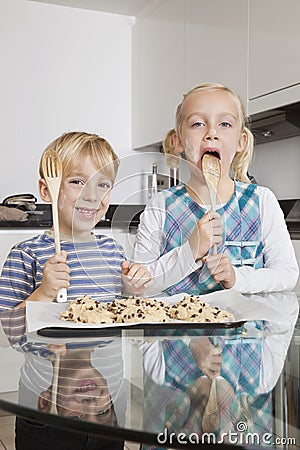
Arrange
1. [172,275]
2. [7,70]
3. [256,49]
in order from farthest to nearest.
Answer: [7,70] → [256,49] → [172,275]

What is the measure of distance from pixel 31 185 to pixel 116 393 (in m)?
3.45

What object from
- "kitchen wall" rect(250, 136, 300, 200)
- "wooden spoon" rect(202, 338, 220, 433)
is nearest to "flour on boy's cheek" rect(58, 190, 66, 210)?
"wooden spoon" rect(202, 338, 220, 433)

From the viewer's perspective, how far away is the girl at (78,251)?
1.06 m

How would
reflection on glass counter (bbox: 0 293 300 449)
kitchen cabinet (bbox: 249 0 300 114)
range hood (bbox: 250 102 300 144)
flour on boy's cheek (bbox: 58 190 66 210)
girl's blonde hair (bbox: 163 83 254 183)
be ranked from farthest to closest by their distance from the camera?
range hood (bbox: 250 102 300 144) → kitchen cabinet (bbox: 249 0 300 114) → girl's blonde hair (bbox: 163 83 254 183) → flour on boy's cheek (bbox: 58 190 66 210) → reflection on glass counter (bbox: 0 293 300 449)

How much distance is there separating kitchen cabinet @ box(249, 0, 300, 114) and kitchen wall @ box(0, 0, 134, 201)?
151 centimetres

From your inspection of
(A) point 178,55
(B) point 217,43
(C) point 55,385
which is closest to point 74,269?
(C) point 55,385

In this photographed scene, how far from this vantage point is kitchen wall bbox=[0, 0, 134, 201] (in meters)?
3.85

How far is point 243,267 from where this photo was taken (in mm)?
1268

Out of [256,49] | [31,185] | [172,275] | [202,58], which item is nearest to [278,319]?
[172,275]

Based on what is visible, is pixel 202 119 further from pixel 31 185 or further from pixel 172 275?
pixel 31 185

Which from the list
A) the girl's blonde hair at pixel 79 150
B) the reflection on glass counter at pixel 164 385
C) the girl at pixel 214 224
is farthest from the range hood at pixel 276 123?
the reflection on glass counter at pixel 164 385

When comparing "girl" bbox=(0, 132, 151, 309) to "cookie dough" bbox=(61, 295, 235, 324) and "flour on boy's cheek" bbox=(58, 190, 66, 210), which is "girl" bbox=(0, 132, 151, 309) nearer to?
"flour on boy's cheek" bbox=(58, 190, 66, 210)

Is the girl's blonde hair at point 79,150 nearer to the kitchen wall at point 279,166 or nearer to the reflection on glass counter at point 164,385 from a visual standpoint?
the reflection on glass counter at point 164,385

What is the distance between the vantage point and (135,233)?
44.0 inches
